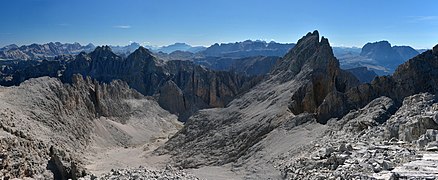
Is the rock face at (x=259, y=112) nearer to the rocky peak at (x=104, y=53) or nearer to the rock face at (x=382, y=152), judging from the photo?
the rock face at (x=382, y=152)

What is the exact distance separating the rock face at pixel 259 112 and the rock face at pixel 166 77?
4073cm

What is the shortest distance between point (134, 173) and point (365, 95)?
28.2 metres

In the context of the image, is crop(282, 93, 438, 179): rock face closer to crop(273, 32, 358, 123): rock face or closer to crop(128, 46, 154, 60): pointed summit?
crop(273, 32, 358, 123): rock face

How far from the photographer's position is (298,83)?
63.2 m

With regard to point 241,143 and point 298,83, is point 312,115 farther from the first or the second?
point 298,83

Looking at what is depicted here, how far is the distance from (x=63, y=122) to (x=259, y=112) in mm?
33406

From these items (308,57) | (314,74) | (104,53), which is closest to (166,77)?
(104,53)

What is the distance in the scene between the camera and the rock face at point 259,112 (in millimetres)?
52250

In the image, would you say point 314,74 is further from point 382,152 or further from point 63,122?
point 63,122

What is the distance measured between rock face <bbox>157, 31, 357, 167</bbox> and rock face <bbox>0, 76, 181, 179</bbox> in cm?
1516

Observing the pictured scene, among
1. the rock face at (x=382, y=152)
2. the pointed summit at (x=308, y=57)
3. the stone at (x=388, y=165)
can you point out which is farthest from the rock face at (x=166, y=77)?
the stone at (x=388, y=165)

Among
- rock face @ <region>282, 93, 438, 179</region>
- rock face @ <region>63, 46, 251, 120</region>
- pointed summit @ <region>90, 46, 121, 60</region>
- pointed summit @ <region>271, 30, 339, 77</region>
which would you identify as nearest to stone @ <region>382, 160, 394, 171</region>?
rock face @ <region>282, 93, 438, 179</region>

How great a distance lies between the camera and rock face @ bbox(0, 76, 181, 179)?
43.5 meters

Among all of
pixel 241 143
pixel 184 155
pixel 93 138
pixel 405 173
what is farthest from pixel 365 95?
pixel 93 138
